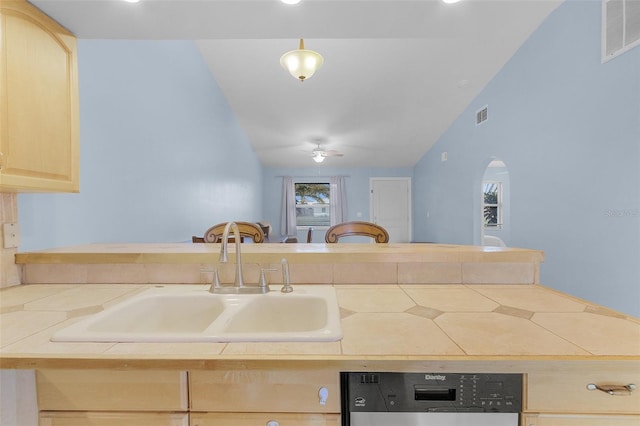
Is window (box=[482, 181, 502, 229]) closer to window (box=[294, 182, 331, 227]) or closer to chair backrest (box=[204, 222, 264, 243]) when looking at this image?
window (box=[294, 182, 331, 227])

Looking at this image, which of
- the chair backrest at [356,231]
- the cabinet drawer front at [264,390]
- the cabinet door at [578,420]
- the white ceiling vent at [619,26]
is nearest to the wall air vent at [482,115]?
the white ceiling vent at [619,26]

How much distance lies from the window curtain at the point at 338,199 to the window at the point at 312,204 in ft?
0.68

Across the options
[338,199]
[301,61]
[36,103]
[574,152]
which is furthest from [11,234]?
[338,199]

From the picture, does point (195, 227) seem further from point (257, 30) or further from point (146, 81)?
point (257, 30)

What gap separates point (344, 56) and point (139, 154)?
249 centimetres

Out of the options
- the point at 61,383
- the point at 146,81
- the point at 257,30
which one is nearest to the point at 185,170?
the point at 146,81

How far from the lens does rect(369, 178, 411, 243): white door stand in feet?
23.7

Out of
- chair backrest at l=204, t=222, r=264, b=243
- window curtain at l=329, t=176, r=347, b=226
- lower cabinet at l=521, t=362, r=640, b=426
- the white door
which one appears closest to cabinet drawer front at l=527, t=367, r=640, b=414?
lower cabinet at l=521, t=362, r=640, b=426

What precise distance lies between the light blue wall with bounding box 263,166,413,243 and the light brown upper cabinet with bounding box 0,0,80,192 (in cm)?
604

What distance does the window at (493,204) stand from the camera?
263 inches

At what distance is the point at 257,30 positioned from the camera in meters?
1.36

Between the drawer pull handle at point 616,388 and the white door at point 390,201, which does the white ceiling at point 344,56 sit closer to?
the white door at point 390,201

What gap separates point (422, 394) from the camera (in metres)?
0.68

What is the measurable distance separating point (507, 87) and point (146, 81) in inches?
148
